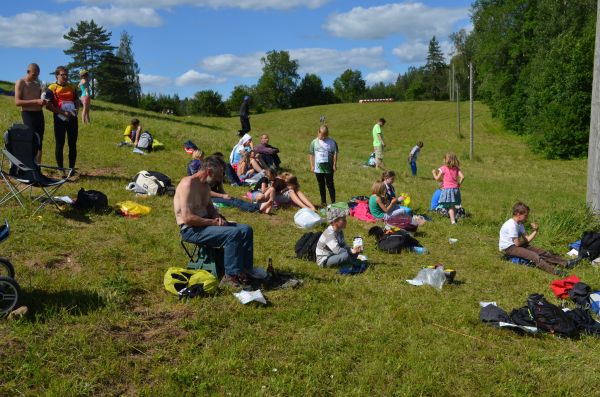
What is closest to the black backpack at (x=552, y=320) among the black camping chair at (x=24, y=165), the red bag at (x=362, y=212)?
the red bag at (x=362, y=212)

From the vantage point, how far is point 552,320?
5.62m

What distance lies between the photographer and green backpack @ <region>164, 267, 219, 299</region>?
5.53 m

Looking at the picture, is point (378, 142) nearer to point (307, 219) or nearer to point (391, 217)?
point (391, 217)

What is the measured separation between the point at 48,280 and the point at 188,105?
3135 inches

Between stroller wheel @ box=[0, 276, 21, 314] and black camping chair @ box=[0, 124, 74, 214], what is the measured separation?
339 centimetres

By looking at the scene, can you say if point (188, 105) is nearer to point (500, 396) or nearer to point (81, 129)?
point (81, 129)

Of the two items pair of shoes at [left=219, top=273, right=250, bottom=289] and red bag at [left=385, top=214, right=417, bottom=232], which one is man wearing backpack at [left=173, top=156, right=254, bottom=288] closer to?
pair of shoes at [left=219, top=273, right=250, bottom=289]

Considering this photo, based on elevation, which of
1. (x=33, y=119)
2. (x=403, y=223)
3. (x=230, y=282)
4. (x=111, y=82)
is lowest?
(x=403, y=223)

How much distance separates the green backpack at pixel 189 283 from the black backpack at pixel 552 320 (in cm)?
344

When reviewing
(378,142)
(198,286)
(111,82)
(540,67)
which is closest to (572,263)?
(198,286)

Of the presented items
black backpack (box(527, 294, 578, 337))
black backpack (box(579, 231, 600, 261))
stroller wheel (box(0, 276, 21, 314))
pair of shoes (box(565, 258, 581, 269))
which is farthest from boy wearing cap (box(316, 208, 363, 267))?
black backpack (box(579, 231, 600, 261))

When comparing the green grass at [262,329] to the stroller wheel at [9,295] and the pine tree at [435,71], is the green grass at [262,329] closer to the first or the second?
the stroller wheel at [9,295]

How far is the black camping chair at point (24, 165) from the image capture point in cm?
785

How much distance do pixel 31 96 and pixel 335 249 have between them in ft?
19.5
